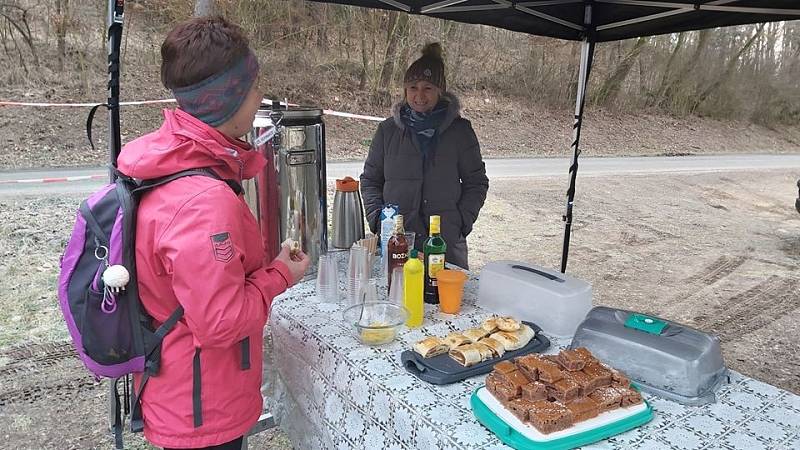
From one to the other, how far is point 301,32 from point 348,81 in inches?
69.3

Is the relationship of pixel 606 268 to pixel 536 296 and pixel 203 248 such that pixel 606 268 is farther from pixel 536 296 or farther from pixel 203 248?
pixel 203 248

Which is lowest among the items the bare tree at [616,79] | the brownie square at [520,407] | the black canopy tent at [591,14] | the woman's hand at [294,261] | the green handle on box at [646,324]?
the brownie square at [520,407]

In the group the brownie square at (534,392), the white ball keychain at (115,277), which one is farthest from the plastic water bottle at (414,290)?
the white ball keychain at (115,277)

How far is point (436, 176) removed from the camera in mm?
2910

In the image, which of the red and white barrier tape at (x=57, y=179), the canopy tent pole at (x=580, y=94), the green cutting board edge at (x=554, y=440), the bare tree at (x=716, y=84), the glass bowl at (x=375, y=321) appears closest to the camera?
the green cutting board edge at (x=554, y=440)

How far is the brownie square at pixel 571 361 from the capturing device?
1363 millimetres

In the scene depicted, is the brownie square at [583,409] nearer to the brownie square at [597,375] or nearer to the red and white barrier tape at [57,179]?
the brownie square at [597,375]

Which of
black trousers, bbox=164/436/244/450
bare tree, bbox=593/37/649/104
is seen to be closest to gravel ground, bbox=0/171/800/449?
black trousers, bbox=164/436/244/450

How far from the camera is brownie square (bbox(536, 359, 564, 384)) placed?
132cm

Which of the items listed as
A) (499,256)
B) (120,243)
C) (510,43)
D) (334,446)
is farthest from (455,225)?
(510,43)

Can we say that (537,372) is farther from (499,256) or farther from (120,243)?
(499,256)

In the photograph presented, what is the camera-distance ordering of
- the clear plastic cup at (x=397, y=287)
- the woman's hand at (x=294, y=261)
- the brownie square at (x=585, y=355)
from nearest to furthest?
the brownie square at (x=585, y=355)
the woman's hand at (x=294, y=261)
the clear plastic cup at (x=397, y=287)

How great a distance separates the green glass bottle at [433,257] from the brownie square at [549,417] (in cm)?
71

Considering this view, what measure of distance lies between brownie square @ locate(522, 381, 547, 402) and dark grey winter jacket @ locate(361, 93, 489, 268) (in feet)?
5.21
